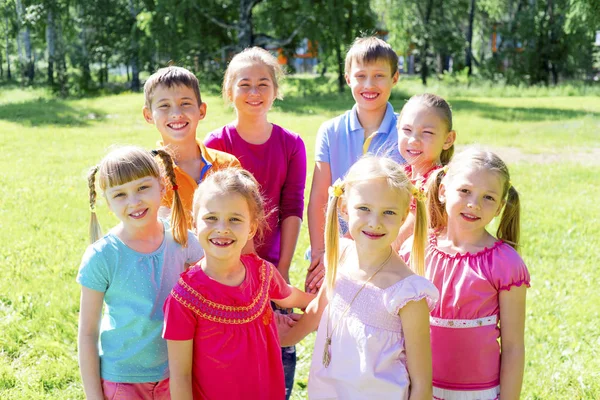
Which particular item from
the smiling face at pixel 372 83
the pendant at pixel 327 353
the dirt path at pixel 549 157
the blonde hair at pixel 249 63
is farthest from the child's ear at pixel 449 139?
the dirt path at pixel 549 157

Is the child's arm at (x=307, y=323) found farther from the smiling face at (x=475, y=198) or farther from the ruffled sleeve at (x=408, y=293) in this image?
the smiling face at (x=475, y=198)

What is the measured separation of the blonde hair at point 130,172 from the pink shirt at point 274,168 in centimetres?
67

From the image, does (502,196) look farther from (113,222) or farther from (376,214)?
(113,222)

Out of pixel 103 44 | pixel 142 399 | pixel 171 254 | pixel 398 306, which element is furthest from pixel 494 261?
pixel 103 44

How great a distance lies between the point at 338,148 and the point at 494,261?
1159 millimetres

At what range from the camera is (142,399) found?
7.67 feet

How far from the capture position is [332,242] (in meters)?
2.34

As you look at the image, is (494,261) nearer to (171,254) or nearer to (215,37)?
(171,254)

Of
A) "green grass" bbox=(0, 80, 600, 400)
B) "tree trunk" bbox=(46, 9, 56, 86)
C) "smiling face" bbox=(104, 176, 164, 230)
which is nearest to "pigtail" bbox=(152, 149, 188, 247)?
"smiling face" bbox=(104, 176, 164, 230)

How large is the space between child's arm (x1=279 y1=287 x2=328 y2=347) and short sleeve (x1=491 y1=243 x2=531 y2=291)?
25.3 inches

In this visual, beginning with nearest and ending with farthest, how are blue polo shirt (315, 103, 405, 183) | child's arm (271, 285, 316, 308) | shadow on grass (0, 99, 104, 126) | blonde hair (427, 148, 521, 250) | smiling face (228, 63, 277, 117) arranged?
blonde hair (427, 148, 521, 250) < child's arm (271, 285, 316, 308) < smiling face (228, 63, 277, 117) < blue polo shirt (315, 103, 405, 183) < shadow on grass (0, 99, 104, 126)

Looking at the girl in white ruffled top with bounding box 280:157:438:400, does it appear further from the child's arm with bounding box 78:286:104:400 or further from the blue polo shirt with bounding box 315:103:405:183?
the blue polo shirt with bounding box 315:103:405:183

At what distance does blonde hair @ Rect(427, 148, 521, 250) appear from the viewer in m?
2.43

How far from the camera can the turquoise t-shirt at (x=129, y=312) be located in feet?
7.45
